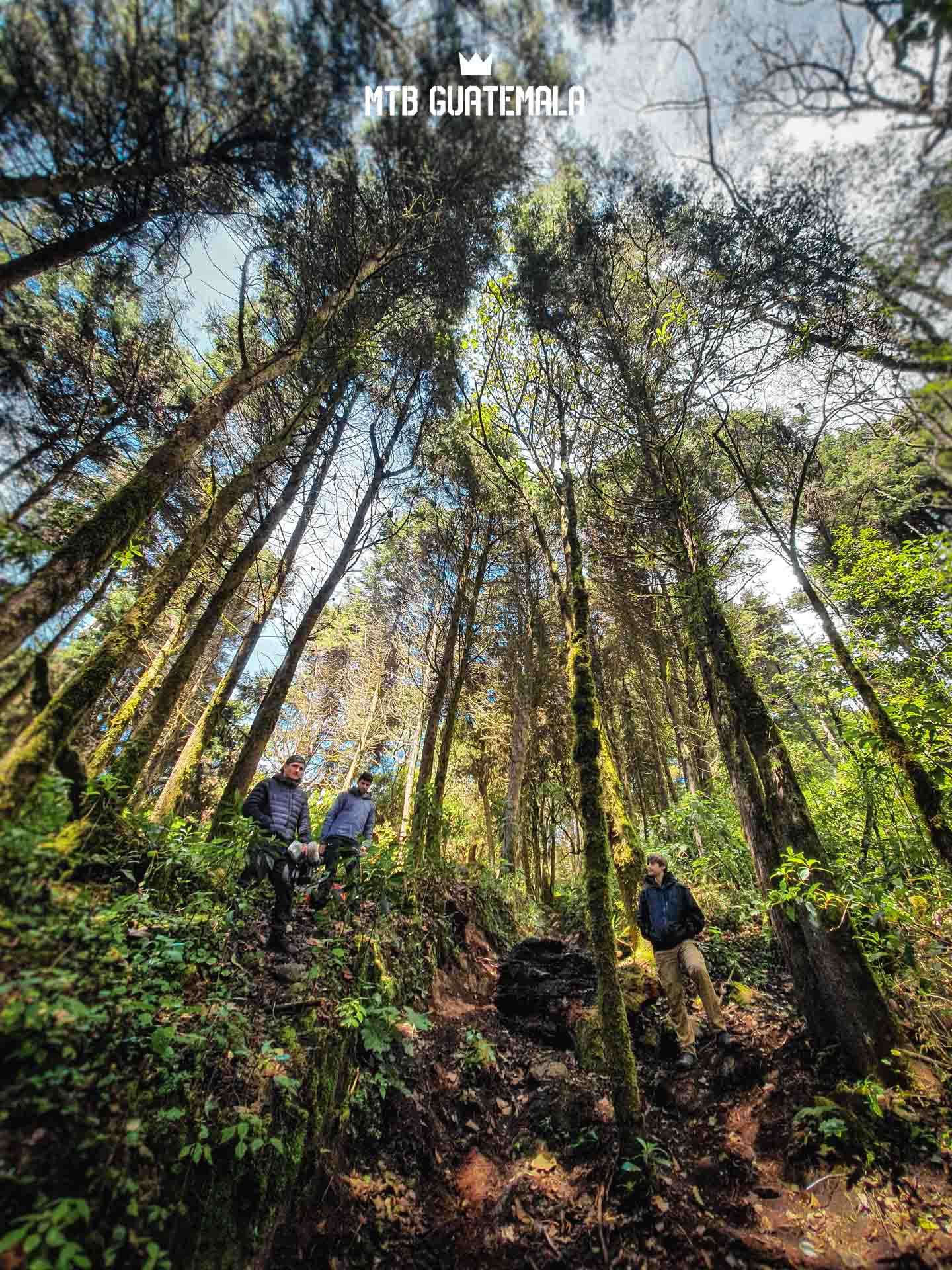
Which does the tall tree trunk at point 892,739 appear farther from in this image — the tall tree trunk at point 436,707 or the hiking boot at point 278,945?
the hiking boot at point 278,945

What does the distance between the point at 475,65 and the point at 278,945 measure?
33.2 ft

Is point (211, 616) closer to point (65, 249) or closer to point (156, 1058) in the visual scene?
point (65, 249)

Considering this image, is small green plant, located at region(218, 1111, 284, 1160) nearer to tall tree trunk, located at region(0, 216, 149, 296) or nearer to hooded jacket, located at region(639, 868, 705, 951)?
hooded jacket, located at region(639, 868, 705, 951)

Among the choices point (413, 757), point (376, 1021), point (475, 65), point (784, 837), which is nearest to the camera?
point (376, 1021)

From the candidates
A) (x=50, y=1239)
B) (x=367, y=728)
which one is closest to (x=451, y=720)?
(x=50, y=1239)

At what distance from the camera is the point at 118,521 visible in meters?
3.83

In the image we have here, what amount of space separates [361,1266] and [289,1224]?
21.3 inches

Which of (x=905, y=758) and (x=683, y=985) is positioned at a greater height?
(x=905, y=758)

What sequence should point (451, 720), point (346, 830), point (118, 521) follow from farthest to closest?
1. point (451, 720)
2. point (346, 830)
3. point (118, 521)

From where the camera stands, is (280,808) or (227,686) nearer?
(280,808)

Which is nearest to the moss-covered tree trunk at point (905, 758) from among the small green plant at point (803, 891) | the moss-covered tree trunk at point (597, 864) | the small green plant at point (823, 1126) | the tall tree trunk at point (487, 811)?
the small green plant at point (803, 891)

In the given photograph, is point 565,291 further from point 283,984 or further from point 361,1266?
point 361,1266

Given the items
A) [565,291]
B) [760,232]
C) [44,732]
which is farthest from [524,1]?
[44,732]

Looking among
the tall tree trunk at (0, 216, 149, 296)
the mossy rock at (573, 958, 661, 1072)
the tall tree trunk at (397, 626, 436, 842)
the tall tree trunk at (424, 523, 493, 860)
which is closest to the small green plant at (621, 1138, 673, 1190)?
the mossy rock at (573, 958, 661, 1072)
